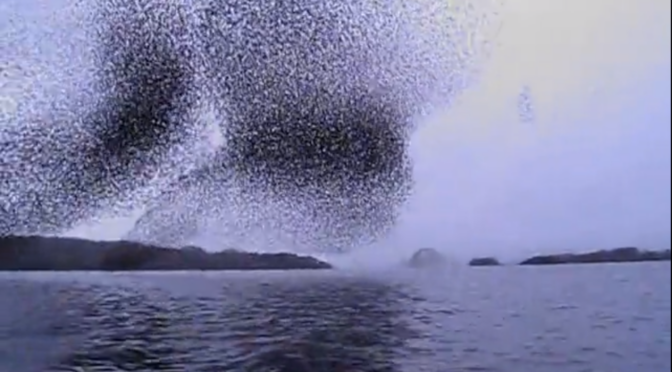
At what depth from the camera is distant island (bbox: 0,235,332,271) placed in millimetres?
1454

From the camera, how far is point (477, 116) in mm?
1426

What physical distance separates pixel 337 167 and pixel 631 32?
646mm

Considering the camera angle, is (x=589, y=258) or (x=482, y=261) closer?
(x=589, y=258)

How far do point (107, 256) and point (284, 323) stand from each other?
1.30 ft

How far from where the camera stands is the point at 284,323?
4.88ft

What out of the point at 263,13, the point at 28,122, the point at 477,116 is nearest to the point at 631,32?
the point at 477,116

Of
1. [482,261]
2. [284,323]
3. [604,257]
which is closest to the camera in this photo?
[604,257]

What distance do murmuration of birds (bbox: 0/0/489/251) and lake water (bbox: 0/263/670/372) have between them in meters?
0.11

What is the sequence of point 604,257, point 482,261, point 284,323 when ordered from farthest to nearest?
1. point 284,323
2. point 482,261
3. point 604,257

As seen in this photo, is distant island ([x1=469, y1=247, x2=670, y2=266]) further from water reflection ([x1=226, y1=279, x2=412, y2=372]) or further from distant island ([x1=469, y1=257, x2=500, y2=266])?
water reflection ([x1=226, y1=279, x2=412, y2=372])

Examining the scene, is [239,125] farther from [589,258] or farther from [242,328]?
[589,258]

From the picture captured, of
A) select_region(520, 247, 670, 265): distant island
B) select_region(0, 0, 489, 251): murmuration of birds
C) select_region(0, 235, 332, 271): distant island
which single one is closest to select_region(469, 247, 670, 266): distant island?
select_region(520, 247, 670, 265): distant island

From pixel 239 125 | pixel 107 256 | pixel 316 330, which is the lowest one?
pixel 316 330

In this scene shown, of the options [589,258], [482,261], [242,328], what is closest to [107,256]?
[242,328]
